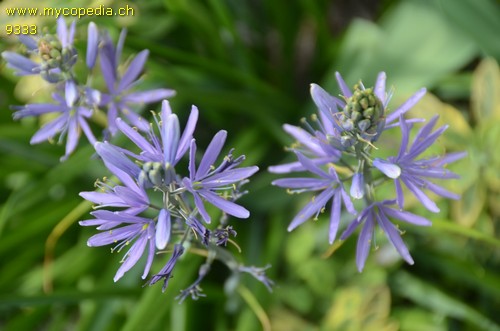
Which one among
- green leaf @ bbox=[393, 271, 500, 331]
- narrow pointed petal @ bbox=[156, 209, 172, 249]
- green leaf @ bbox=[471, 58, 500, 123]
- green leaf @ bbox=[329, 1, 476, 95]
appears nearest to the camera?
narrow pointed petal @ bbox=[156, 209, 172, 249]

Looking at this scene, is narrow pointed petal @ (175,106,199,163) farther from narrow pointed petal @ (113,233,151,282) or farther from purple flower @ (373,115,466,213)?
purple flower @ (373,115,466,213)

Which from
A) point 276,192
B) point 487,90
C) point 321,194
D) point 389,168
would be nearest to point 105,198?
point 321,194

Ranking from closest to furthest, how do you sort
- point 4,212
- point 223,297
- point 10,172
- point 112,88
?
point 112,88
point 4,212
point 223,297
point 10,172

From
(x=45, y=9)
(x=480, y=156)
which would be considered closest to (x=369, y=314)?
(x=480, y=156)

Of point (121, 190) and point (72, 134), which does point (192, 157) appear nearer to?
point (121, 190)

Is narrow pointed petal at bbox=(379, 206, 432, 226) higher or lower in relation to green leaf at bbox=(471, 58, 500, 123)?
lower

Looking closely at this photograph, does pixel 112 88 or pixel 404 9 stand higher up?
pixel 404 9

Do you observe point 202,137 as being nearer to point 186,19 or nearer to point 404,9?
point 186,19

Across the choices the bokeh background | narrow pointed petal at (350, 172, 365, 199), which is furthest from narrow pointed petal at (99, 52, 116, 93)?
narrow pointed petal at (350, 172, 365, 199)
